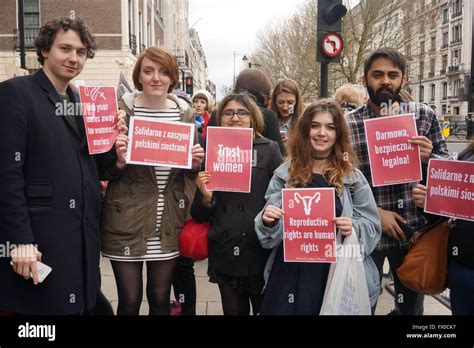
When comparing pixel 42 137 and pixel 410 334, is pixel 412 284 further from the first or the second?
pixel 42 137

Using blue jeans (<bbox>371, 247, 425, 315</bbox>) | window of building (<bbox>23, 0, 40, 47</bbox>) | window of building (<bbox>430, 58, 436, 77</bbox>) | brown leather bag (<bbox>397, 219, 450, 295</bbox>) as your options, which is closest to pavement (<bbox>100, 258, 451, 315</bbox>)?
blue jeans (<bbox>371, 247, 425, 315</bbox>)

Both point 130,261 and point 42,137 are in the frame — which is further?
point 130,261

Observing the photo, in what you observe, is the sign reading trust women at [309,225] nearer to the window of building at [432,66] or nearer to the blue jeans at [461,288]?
the blue jeans at [461,288]

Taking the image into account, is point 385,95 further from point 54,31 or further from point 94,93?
point 54,31

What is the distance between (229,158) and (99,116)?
2.55 ft

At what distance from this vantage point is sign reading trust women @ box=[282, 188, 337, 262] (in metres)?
2.41

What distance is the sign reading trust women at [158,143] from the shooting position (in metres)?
2.67

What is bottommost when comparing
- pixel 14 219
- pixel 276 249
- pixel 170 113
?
pixel 276 249

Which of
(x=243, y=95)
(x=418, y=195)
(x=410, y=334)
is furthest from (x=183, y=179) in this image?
(x=410, y=334)

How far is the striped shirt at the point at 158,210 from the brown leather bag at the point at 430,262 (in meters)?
1.40

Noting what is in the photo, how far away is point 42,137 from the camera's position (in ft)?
7.48

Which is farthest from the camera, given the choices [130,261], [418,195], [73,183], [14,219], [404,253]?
[404,253]

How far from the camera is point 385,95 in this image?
113 inches

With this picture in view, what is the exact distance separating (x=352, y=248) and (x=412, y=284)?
19.4 inches
